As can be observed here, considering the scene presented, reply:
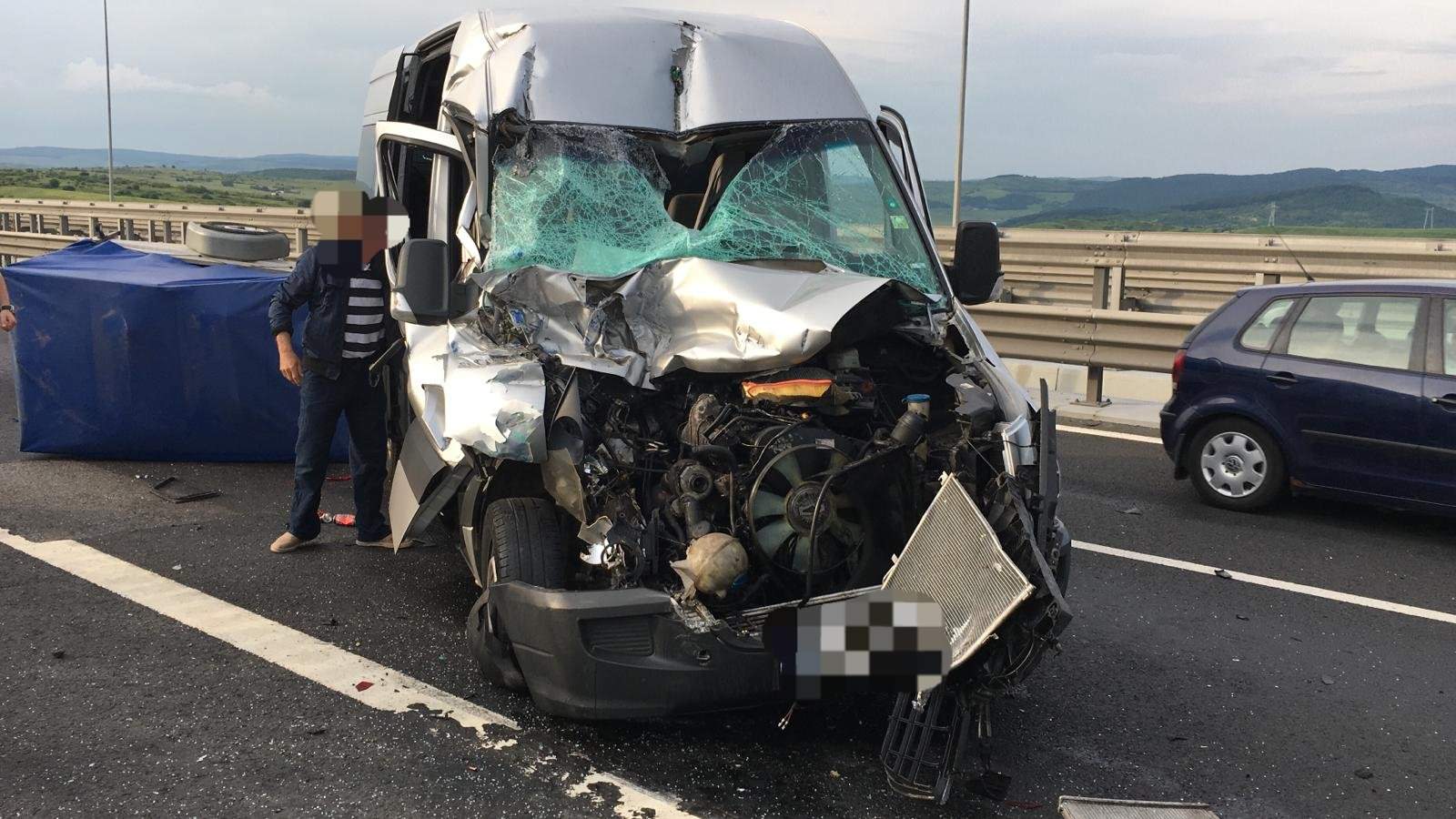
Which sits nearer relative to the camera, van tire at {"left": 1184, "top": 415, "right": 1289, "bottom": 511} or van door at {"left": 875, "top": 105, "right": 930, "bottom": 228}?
van door at {"left": 875, "top": 105, "right": 930, "bottom": 228}

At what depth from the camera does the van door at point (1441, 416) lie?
21.3 feet

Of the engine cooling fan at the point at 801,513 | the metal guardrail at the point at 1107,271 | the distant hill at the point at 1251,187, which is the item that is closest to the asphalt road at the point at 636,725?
the engine cooling fan at the point at 801,513

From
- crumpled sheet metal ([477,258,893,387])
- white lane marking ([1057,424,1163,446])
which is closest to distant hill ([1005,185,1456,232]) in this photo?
white lane marking ([1057,424,1163,446])

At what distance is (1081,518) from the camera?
7113mm

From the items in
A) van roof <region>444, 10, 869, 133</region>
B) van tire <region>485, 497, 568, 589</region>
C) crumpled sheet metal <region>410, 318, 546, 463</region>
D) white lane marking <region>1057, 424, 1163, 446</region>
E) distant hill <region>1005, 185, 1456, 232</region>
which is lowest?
white lane marking <region>1057, 424, 1163, 446</region>

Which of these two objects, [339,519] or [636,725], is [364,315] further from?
[636,725]

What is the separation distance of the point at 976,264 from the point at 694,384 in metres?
1.84

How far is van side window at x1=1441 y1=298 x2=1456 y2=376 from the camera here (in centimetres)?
663

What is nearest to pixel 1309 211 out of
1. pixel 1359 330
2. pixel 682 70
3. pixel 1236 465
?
pixel 1359 330

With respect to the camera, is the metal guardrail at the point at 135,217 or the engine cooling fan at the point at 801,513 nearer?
the engine cooling fan at the point at 801,513

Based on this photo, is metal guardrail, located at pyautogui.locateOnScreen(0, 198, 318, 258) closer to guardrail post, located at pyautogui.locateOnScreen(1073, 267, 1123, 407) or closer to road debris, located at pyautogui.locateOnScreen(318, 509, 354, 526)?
guardrail post, located at pyautogui.locateOnScreen(1073, 267, 1123, 407)

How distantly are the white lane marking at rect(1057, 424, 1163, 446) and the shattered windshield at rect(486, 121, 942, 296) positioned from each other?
17.0ft

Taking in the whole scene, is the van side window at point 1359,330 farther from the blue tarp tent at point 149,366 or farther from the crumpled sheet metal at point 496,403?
the blue tarp tent at point 149,366

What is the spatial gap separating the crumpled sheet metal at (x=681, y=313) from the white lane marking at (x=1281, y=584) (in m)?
2.88
